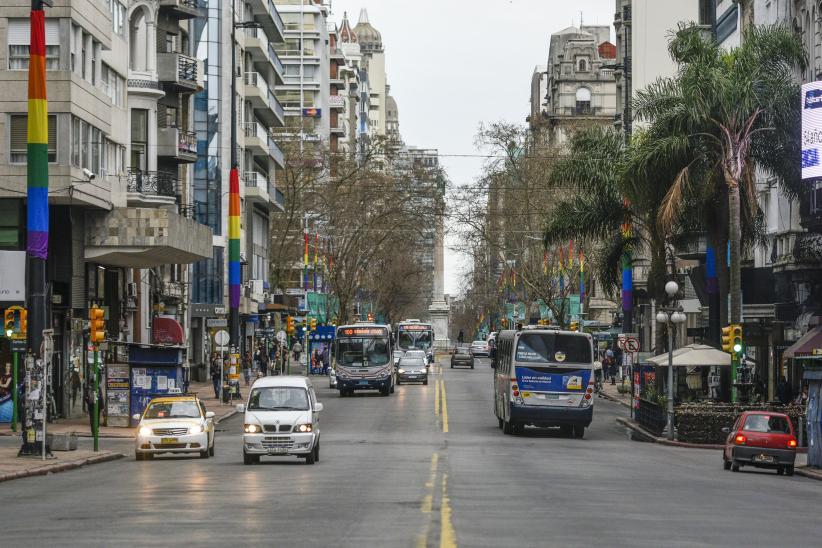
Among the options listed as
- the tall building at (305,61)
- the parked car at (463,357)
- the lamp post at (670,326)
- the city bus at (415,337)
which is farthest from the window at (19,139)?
the tall building at (305,61)

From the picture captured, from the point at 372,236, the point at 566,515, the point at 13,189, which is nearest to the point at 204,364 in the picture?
the point at 372,236

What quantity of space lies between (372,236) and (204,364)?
1927cm

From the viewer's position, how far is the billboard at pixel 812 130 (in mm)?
42688

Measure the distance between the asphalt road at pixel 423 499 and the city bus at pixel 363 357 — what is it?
24.2m

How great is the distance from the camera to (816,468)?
3519cm

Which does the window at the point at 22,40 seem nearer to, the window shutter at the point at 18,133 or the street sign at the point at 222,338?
the window shutter at the point at 18,133

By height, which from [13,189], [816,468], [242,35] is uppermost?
[242,35]

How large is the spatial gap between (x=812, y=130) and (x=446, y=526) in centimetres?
2833

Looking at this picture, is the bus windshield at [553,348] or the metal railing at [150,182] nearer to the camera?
the bus windshield at [553,348]

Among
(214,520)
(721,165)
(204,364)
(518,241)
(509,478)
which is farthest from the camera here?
(518,241)

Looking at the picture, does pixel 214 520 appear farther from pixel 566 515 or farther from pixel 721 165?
pixel 721 165

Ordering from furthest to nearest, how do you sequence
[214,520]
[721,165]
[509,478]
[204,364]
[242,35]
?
[242,35], [204,364], [721,165], [509,478], [214,520]

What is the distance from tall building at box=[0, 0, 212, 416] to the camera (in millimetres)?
46094

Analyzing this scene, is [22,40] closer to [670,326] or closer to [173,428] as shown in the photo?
[173,428]
